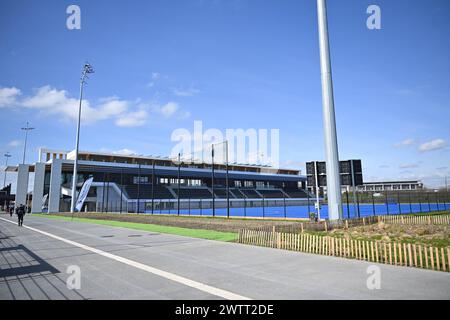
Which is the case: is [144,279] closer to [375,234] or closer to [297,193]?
[375,234]

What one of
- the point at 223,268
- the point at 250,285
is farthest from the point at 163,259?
the point at 250,285

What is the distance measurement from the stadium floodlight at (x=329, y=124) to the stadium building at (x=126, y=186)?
122 ft

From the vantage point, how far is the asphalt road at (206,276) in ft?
21.1

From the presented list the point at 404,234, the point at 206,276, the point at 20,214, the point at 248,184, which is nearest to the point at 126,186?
the point at 248,184

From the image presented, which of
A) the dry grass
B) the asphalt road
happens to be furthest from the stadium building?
the asphalt road

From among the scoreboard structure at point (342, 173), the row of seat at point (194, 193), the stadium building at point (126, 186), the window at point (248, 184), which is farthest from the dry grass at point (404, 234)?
the window at point (248, 184)

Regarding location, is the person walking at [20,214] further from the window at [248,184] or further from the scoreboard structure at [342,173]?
the window at [248,184]

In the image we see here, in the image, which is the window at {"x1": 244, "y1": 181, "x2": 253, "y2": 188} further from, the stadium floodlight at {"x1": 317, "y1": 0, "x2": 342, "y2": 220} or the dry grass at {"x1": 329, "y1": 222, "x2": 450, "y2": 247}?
the dry grass at {"x1": 329, "y1": 222, "x2": 450, "y2": 247}

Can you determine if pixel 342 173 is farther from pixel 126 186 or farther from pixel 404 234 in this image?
pixel 126 186

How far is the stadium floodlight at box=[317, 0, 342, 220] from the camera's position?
56.6 ft

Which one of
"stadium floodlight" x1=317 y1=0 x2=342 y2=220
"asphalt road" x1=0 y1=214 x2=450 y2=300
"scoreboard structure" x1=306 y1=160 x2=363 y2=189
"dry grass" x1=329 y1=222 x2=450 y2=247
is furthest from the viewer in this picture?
"scoreboard structure" x1=306 y1=160 x2=363 y2=189

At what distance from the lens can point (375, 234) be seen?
14570 millimetres

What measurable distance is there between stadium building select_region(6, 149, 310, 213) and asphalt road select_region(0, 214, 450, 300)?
42649 millimetres
